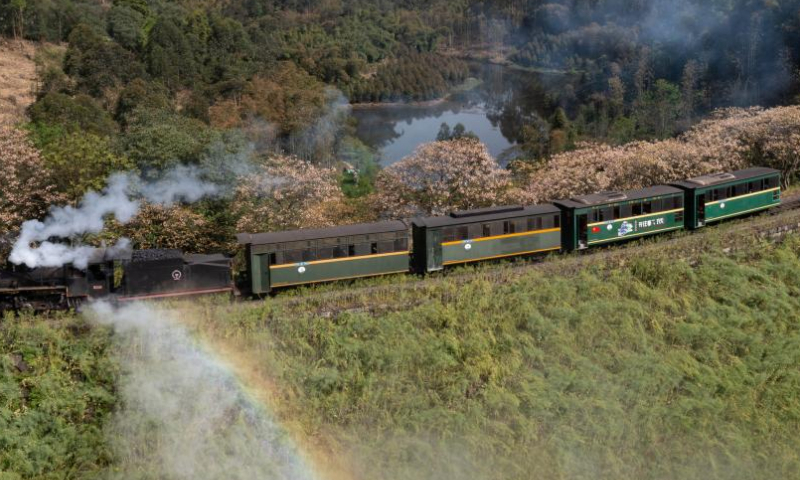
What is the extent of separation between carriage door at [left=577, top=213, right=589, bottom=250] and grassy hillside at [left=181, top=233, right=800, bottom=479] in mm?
3781

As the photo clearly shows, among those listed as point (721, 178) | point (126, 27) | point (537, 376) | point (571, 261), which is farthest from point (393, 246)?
point (126, 27)

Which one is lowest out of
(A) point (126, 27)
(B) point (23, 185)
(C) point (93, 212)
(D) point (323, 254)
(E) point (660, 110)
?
(D) point (323, 254)

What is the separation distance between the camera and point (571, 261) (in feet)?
91.9

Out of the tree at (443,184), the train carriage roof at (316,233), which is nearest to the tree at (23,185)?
the train carriage roof at (316,233)

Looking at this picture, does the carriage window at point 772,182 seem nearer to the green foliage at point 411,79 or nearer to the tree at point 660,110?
the tree at point 660,110

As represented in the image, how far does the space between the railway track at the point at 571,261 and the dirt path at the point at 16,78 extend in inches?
1555

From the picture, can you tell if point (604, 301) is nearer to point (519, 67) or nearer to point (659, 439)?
point (659, 439)

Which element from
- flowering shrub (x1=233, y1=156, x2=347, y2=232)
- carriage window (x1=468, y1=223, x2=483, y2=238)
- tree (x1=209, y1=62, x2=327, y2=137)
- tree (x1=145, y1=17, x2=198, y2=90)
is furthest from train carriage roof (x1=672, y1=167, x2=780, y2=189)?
tree (x1=145, y1=17, x2=198, y2=90)

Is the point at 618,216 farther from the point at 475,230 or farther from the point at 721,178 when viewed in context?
the point at 475,230

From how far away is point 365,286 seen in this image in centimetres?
2586

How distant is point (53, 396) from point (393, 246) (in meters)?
11.7

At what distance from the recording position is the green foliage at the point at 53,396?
17.8m

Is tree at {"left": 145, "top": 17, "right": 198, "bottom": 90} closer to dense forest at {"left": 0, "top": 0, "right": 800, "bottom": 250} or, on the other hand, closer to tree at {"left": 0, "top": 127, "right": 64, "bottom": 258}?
dense forest at {"left": 0, "top": 0, "right": 800, "bottom": 250}

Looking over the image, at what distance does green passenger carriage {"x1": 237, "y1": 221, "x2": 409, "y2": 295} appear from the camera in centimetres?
2500
